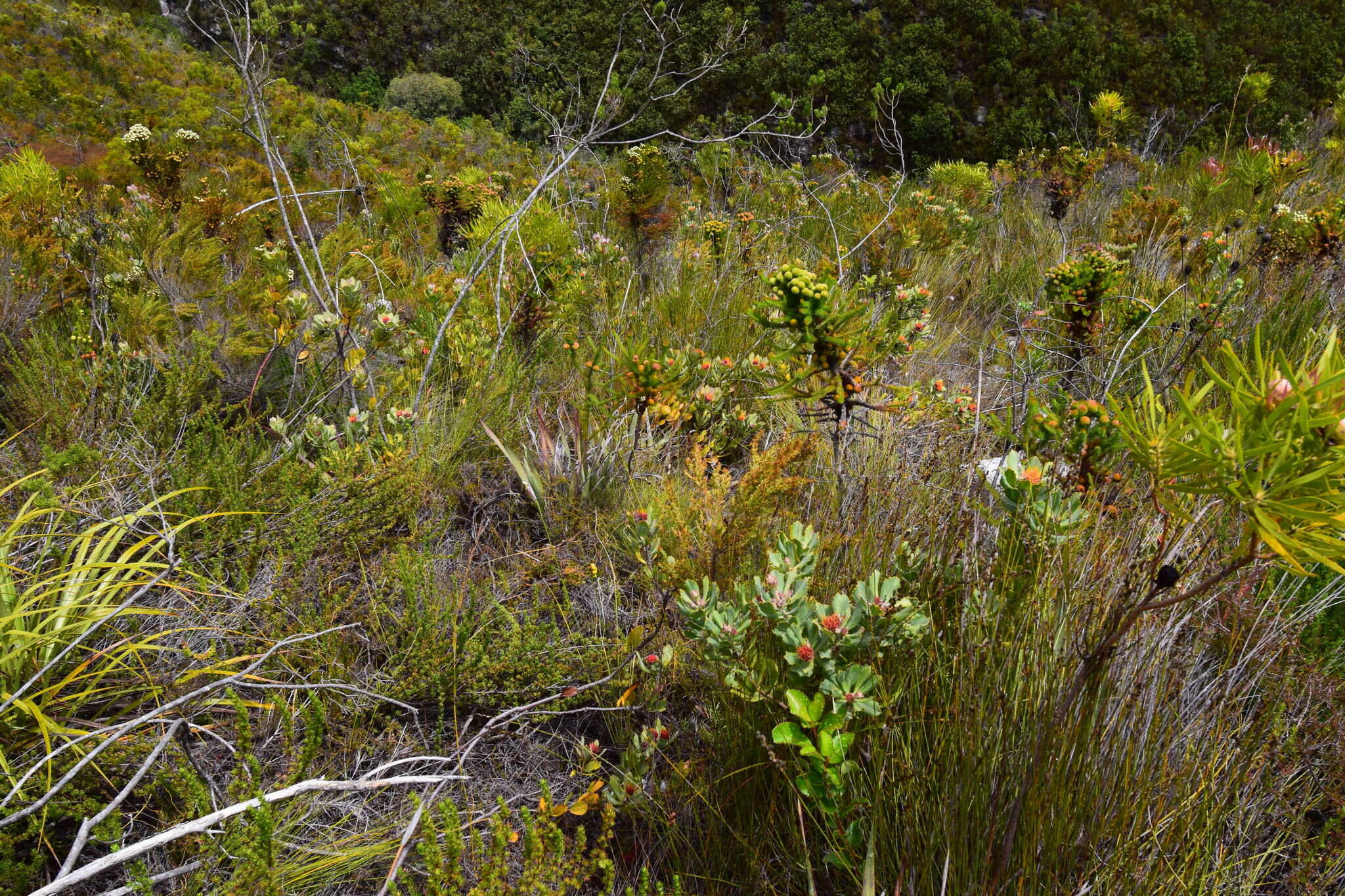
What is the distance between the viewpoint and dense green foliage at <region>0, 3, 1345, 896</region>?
36.8 inches

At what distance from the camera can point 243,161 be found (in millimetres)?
5625

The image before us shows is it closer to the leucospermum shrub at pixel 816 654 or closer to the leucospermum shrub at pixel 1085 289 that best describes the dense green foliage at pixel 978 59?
the leucospermum shrub at pixel 1085 289

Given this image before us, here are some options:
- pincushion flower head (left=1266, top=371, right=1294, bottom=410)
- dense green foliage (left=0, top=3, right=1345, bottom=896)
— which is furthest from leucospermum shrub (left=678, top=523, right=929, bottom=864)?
pincushion flower head (left=1266, top=371, right=1294, bottom=410)

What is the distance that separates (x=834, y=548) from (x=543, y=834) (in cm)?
73

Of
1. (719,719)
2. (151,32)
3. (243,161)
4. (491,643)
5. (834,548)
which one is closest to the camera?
(719,719)

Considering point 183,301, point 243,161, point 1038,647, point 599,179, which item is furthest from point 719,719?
point 243,161

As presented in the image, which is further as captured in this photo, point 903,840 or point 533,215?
point 533,215

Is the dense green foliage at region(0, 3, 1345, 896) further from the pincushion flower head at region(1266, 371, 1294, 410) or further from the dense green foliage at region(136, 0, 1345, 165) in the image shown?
the dense green foliage at region(136, 0, 1345, 165)

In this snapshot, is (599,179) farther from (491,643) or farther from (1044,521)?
(1044,521)

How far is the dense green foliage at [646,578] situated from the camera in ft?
3.07

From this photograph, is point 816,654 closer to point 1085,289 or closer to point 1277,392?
point 1277,392

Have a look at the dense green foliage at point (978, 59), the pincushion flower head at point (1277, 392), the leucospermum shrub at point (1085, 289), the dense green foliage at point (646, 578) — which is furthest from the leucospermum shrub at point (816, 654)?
the dense green foliage at point (978, 59)

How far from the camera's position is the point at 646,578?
1.56 m

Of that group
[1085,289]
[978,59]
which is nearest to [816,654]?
[1085,289]
